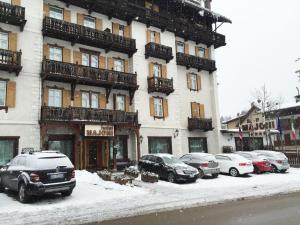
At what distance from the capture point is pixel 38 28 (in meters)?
22.8

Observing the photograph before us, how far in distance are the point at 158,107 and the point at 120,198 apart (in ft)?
54.4

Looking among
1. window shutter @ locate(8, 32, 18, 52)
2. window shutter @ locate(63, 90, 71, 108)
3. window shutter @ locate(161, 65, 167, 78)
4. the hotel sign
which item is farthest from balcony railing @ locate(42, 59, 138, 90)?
window shutter @ locate(161, 65, 167, 78)

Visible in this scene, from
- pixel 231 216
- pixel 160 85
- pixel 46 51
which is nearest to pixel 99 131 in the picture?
pixel 46 51

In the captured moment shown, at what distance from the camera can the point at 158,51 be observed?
29078 mm

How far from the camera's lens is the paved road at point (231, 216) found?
29.1 ft

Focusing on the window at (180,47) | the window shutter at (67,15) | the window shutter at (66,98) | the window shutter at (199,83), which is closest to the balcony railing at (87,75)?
the window shutter at (66,98)

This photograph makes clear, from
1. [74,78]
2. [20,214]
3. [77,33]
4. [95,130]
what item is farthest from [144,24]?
[20,214]

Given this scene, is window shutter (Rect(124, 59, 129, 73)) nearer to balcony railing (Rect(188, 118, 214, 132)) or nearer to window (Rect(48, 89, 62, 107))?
window (Rect(48, 89, 62, 107))

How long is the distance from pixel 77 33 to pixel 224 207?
17966mm

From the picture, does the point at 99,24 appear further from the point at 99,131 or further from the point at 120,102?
the point at 99,131

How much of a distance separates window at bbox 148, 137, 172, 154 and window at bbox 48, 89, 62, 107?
8.62 metres

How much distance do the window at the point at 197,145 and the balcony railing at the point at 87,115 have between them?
26.7 ft

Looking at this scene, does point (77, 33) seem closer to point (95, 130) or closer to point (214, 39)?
point (95, 130)

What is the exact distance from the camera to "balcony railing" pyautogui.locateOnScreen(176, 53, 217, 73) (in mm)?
31688
